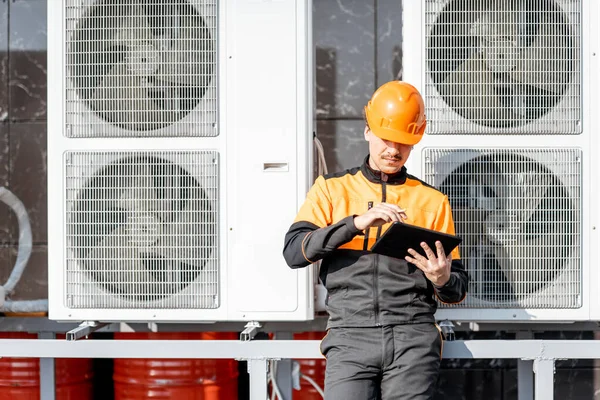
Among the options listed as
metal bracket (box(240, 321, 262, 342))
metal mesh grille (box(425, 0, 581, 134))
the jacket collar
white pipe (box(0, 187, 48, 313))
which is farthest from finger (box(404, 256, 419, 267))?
white pipe (box(0, 187, 48, 313))

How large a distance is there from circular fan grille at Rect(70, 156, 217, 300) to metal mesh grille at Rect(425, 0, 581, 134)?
0.80 m

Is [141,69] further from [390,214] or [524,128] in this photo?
[524,128]

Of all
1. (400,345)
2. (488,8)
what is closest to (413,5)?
(488,8)

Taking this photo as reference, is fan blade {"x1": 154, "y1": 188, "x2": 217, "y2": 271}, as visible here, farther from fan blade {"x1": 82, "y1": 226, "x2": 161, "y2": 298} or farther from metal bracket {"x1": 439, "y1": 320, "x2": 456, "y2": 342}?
metal bracket {"x1": 439, "y1": 320, "x2": 456, "y2": 342}

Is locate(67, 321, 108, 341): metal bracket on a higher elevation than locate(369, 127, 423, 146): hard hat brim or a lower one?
lower

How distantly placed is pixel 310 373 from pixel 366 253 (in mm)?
1102

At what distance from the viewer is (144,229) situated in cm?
225

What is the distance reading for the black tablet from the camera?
1831 millimetres

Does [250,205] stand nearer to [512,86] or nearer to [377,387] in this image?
[377,387]

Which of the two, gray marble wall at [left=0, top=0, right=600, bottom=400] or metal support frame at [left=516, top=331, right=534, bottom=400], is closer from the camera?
metal support frame at [left=516, top=331, right=534, bottom=400]

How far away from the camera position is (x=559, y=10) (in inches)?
88.0

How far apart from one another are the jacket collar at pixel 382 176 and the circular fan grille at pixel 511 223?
0.22 m

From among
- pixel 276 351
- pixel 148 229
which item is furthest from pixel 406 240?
pixel 148 229

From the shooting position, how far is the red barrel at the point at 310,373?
2885 millimetres
